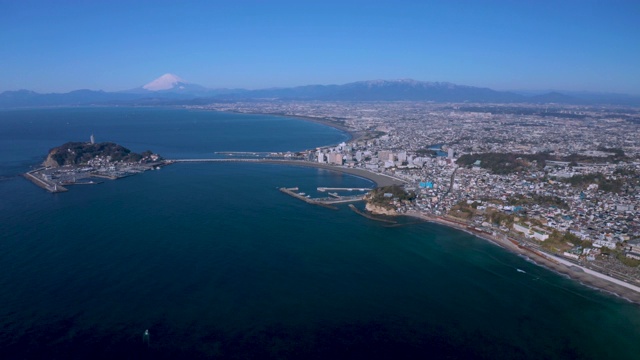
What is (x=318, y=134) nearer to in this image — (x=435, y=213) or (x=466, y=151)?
(x=466, y=151)

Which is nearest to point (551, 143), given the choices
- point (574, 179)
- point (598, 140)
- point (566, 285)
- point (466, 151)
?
point (598, 140)

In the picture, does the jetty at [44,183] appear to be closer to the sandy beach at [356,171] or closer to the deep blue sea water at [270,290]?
the deep blue sea water at [270,290]

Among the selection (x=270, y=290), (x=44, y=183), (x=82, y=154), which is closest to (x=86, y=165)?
(x=82, y=154)

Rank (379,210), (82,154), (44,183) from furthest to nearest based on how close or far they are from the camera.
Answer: (82,154), (44,183), (379,210)

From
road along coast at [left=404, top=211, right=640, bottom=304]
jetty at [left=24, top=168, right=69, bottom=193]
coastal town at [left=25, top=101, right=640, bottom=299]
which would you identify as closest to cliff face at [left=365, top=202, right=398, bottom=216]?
coastal town at [left=25, top=101, right=640, bottom=299]

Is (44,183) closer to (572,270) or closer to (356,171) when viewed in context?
(356,171)

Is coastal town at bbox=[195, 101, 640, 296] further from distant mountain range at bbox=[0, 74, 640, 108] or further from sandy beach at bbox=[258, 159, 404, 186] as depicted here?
distant mountain range at bbox=[0, 74, 640, 108]
